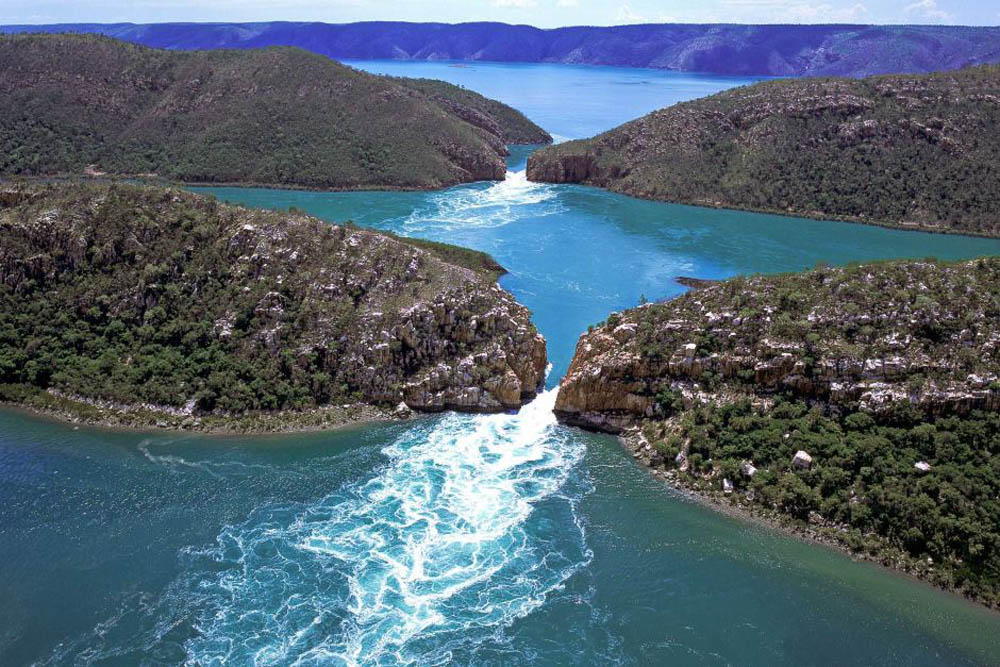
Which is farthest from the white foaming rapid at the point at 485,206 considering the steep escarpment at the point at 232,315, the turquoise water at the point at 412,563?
the turquoise water at the point at 412,563

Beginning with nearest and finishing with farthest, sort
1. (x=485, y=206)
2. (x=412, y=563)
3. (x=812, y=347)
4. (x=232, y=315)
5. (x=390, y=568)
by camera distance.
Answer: (x=390, y=568), (x=412, y=563), (x=812, y=347), (x=232, y=315), (x=485, y=206)

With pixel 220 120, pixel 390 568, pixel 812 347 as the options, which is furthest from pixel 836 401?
pixel 220 120

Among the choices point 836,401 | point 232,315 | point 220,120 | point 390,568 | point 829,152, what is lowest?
point 390,568

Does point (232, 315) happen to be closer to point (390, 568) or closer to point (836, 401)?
point (390, 568)

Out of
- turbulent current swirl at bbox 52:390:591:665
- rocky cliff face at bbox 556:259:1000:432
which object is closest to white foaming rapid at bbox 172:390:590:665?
turbulent current swirl at bbox 52:390:591:665

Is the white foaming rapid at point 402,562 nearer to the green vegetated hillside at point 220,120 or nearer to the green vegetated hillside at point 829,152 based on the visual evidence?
the green vegetated hillside at point 829,152

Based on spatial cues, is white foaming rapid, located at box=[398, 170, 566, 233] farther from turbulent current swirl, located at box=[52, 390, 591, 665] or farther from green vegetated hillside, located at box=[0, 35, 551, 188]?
turbulent current swirl, located at box=[52, 390, 591, 665]
